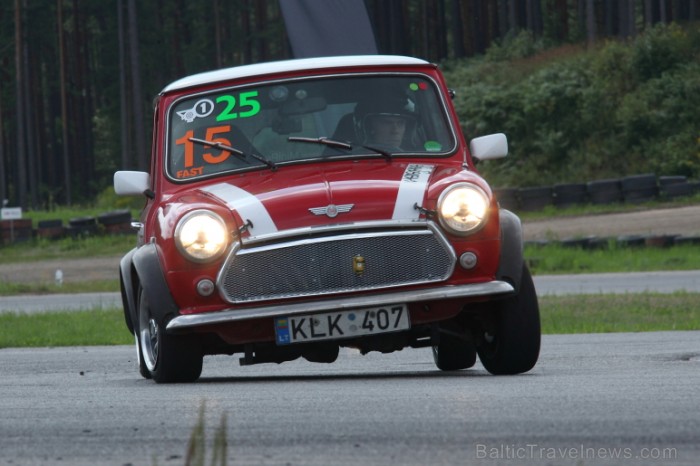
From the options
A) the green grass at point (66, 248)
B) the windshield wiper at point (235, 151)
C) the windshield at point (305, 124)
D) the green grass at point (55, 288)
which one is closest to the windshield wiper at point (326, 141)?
the windshield at point (305, 124)

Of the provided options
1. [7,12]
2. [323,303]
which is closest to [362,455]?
[323,303]

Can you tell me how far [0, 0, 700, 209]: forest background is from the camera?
38812mm

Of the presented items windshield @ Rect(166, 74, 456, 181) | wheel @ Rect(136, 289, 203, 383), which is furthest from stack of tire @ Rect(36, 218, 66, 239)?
wheel @ Rect(136, 289, 203, 383)

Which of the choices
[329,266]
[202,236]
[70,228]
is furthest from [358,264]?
[70,228]

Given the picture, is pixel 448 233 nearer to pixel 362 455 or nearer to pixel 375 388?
pixel 375 388

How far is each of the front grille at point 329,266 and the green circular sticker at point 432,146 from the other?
1.21m

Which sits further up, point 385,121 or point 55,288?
point 385,121

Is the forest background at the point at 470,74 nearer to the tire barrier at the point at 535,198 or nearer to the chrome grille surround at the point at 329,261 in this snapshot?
the tire barrier at the point at 535,198

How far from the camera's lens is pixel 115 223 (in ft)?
131

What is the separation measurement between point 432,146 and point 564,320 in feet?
24.9

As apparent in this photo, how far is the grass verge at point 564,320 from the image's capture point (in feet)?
49.1

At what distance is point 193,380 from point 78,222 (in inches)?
1299

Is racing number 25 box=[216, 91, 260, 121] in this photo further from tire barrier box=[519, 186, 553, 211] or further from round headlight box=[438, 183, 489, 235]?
tire barrier box=[519, 186, 553, 211]

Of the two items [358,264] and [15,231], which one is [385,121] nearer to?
[358,264]
